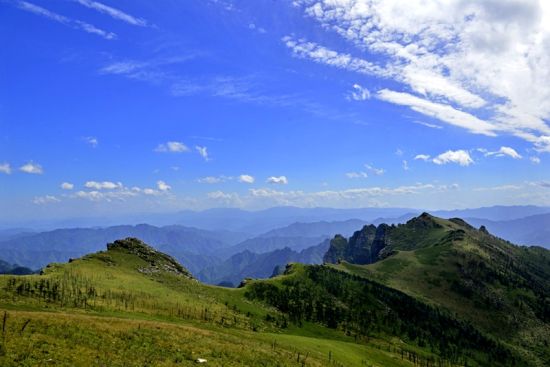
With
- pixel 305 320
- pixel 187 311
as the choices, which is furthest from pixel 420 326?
pixel 187 311

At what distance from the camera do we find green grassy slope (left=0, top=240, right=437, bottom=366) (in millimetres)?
39406

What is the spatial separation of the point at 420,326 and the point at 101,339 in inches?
6531

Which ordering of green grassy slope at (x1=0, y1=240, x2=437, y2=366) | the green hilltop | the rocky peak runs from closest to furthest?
green grassy slope at (x1=0, y1=240, x2=437, y2=366) < the green hilltop < the rocky peak

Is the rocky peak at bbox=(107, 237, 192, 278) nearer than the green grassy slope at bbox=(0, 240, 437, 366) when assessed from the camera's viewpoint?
No

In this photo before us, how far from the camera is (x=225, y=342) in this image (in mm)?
55875

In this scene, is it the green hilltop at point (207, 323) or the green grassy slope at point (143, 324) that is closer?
the green grassy slope at point (143, 324)

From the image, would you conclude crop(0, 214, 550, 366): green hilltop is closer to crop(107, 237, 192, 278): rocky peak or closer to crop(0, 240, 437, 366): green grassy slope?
crop(0, 240, 437, 366): green grassy slope

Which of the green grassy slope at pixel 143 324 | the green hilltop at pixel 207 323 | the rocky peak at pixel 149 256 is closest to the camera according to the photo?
the green grassy slope at pixel 143 324

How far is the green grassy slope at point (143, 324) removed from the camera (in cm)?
3941

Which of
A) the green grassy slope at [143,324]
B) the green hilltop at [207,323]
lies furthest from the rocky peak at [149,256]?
the green hilltop at [207,323]

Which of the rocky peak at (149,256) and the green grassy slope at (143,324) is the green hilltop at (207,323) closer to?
the green grassy slope at (143,324)

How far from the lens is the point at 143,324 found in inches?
2151

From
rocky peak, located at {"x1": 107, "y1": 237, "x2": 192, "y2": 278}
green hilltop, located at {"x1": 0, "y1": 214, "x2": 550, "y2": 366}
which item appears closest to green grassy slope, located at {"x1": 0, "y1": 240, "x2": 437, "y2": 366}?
green hilltop, located at {"x1": 0, "y1": 214, "x2": 550, "y2": 366}

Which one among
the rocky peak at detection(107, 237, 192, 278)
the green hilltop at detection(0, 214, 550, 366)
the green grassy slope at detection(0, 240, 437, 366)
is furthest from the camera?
the rocky peak at detection(107, 237, 192, 278)
